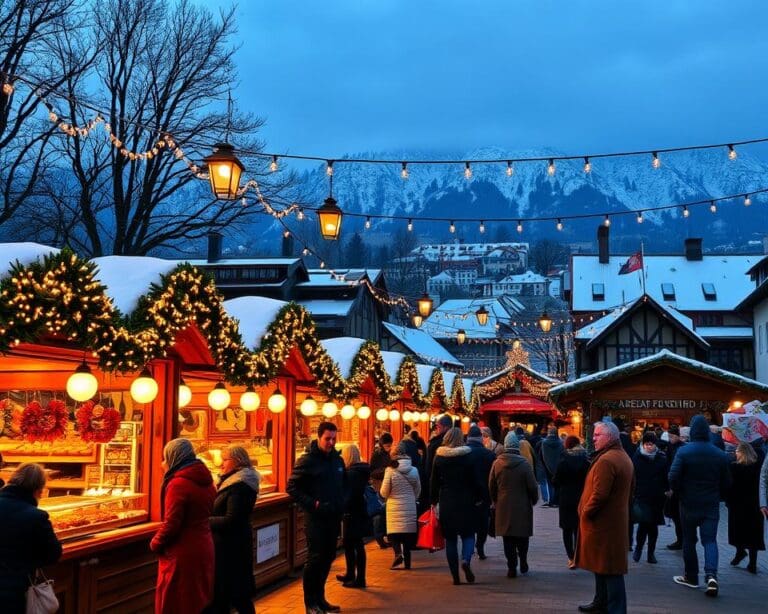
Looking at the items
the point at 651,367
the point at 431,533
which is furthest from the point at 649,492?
the point at 651,367

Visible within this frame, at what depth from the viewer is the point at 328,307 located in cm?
4141

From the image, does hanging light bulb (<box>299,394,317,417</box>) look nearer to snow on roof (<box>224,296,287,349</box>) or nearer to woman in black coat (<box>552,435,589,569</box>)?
snow on roof (<box>224,296,287,349</box>)

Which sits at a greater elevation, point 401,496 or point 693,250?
point 693,250

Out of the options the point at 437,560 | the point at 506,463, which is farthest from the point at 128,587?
the point at 437,560

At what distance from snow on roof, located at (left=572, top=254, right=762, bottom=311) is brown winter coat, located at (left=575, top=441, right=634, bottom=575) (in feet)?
147

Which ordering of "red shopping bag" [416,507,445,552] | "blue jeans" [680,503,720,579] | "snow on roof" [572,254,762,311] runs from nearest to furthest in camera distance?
1. "blue jeans" [680,503,720,579]
2. "red shopping bag" [416,507,445,552]
3. "snow on roof" [572,254,762,311]

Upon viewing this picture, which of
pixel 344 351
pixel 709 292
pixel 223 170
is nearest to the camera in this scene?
pixel 223 170

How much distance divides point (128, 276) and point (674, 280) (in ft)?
164

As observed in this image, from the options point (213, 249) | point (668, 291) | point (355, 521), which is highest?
point (213, 249)

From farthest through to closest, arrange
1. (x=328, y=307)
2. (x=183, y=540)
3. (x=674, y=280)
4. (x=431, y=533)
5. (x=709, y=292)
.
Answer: (x=674, y=280)
(x=709, y=292)
(x=328, y=307)
(x=431, y=533)
(x=183, y=540)

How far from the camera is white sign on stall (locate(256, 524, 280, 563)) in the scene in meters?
9.84

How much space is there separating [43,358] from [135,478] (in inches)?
67.7

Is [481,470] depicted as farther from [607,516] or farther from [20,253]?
[20,253]

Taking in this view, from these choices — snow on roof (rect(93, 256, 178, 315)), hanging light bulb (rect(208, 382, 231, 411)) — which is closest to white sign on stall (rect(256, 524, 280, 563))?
hanging light bulb (rect(208, 382, 231, 411))
